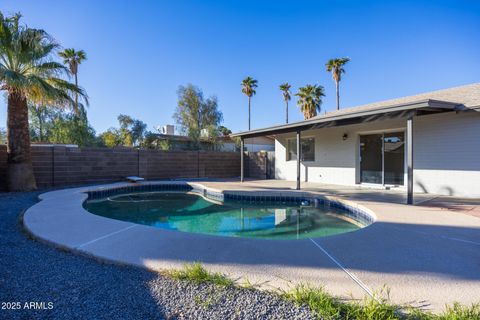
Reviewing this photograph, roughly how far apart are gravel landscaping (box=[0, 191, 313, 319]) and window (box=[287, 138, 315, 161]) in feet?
34.8

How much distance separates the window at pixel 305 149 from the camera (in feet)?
39.7

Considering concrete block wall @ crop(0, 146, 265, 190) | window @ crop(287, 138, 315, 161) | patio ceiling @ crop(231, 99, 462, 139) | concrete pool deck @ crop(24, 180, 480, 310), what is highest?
patio ceiling @ crop(231, 99, 462, 139)

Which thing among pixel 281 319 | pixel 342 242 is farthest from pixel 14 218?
pixel 342 242

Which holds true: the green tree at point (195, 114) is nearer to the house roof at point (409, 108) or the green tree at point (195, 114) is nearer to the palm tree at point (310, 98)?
the palm tree at point (310, 98)

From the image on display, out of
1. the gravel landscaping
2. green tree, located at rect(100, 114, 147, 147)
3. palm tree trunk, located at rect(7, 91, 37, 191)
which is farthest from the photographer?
green tree, located at rect(100, 114, 147, 147)

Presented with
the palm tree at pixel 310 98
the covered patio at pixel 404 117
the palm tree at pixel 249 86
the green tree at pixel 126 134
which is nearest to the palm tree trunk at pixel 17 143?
the covered patio at pixel 404 117

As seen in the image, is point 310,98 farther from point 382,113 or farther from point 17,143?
point 17,143

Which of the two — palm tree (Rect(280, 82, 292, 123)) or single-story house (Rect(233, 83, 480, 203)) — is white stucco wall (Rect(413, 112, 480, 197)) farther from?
palm tree (Rect(280, 82, 292, 123))

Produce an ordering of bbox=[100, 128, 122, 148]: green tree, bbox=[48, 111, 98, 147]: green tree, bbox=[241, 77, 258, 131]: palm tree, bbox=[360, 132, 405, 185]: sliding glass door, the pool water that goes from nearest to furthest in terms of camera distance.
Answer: the pool water, bbox=[360, 132, 405, 185]: sliding glass door, bbox=[48, 111, 98, 147]: green tree, bbox=[100, 128, 122, 148]: green tree, bbox=[241, 77, 258, 131]: palm tree

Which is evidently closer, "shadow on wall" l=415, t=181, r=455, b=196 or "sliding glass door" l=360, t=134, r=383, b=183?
"shadow on wall" l=415, t=181, r=455, b=196

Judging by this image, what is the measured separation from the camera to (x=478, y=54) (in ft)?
31.7

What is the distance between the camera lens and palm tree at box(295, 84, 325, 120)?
22.5m

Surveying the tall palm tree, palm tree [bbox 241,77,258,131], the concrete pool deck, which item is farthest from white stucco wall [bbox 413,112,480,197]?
palm tree [bbox 241,77,258,131]

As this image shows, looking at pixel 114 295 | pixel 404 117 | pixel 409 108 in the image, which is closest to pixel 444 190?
pixel 404 117
